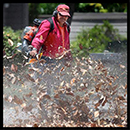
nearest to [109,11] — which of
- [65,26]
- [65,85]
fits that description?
[65,26]

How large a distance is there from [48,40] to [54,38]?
96 mm

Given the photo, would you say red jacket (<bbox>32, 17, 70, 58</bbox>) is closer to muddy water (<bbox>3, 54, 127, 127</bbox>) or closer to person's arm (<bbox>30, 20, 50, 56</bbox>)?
person's arm (<bbox>30, 20, 50, 56</bbox>)

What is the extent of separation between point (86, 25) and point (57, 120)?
8.97 m

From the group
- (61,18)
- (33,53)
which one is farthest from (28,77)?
(61,18)

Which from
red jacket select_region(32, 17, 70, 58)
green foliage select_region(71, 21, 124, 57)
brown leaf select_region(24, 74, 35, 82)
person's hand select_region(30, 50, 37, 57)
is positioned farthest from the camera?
green foliage select_region(71, 21, 124, 57)

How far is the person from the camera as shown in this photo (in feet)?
17.2

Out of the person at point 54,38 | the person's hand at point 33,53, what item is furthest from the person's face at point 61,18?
the person's hand at point 33,53

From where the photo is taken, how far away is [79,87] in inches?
189

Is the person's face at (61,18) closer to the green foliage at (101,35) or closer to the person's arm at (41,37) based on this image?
the person's arm at (41,37)

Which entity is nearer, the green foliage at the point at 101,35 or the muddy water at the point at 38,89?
the muddy water at the point at 38,89

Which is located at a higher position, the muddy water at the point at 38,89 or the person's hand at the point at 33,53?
the person's hand at the point at 33,53

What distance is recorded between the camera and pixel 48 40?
5.35m

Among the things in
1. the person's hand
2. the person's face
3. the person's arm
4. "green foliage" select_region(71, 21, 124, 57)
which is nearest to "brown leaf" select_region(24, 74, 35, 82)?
the person's hand

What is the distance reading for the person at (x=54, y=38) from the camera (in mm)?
5242
